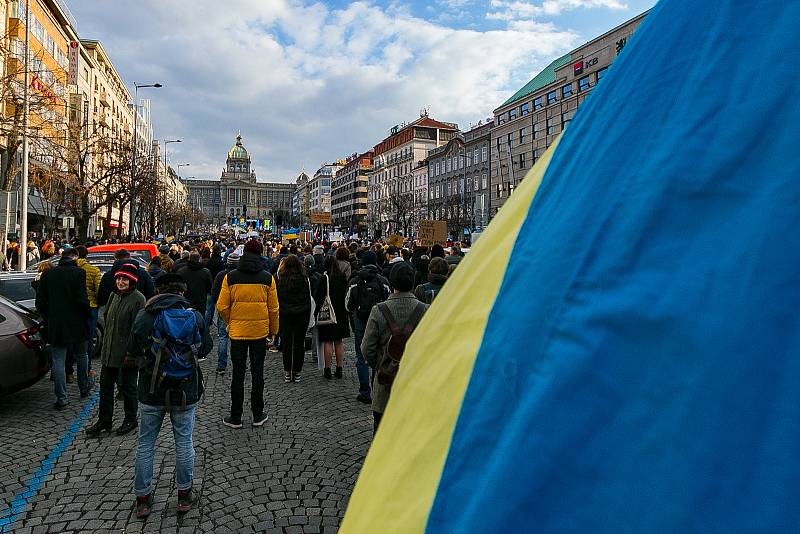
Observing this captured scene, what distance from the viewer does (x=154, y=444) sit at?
4309mm

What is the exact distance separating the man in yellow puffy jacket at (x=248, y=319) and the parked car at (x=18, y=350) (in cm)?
272

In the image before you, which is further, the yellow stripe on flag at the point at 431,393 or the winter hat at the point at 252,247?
the winter hat at the point at 252,247

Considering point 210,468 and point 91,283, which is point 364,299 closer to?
point 210,468

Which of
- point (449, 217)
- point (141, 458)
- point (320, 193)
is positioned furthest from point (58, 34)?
point (320, 193)

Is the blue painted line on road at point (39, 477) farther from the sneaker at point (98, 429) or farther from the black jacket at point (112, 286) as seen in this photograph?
the black jacket at point (112, 286)

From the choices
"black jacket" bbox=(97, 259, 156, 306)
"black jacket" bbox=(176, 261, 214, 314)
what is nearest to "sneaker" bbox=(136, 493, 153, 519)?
"black jacket" bbox=(97, 259, 156, 306)

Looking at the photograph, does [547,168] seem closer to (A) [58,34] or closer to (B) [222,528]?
(B) [222,528]

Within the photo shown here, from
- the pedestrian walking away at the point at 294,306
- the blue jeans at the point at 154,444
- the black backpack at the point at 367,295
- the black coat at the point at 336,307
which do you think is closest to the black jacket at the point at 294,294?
the pedestrian walking away at the point at 294,306

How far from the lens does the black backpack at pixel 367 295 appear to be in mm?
7273

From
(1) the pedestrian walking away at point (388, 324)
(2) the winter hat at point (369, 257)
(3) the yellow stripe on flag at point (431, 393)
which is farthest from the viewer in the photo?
(2) the winter hat at point (369, 257)

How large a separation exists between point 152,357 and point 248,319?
1858mm

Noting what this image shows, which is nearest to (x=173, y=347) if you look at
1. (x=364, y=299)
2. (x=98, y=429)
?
(x=98, y=429)

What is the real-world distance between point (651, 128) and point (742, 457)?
1.71ft

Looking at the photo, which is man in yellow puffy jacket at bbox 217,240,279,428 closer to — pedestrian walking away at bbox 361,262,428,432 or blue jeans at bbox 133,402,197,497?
blue jeans at bbox 133,402,197,497
